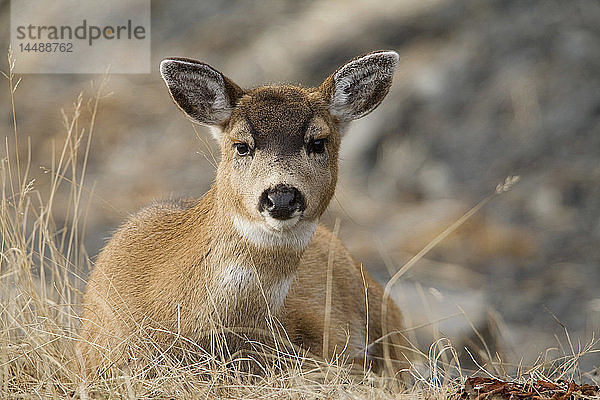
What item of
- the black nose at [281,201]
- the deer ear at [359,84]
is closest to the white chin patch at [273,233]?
the black nose at [281,201]

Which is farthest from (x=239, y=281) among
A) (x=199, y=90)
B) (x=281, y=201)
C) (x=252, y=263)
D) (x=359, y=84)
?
(x=359, y=84)

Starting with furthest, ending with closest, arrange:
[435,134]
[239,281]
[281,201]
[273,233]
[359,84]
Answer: [435,134] < [359,84] < [239,281] < [273,233] < [281,201]

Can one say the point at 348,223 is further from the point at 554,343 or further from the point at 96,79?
the point at 96,79

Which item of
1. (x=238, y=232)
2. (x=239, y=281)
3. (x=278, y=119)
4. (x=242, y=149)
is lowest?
(x=239, y=281)

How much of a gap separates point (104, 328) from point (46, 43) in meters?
8.97

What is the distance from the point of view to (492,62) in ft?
42.0

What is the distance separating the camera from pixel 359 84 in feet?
17.4

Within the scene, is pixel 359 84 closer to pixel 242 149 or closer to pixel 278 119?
pixel 278 119

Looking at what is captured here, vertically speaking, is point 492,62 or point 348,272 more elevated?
point 492,62

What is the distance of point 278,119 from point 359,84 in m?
0.68

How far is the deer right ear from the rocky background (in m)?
5.57

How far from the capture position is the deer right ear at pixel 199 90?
493 cm

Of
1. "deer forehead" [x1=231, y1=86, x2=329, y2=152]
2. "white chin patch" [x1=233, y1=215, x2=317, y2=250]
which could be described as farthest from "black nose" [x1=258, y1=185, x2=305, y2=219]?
"deer forehead" [x1=231, y1=86, x2=329, y2=152]

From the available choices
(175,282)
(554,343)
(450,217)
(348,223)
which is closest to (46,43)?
(348,223)
